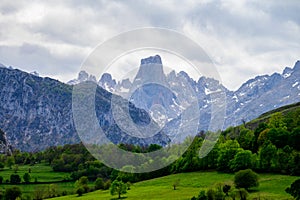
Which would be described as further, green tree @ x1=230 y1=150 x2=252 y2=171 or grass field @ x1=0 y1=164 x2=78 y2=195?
grass field @ x1=0 y1=164 x2=78 y2=195

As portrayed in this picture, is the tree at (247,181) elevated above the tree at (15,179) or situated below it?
below

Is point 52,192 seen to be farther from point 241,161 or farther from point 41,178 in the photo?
point 241,161

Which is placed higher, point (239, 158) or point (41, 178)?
point (41, 178)

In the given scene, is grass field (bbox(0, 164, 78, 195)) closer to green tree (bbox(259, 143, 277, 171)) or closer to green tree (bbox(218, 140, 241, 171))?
green tree (bbox(218, 140, 241, 171))

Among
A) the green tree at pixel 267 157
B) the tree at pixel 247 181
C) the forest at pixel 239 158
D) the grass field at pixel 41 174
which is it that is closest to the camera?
the tree at pixel 247 181

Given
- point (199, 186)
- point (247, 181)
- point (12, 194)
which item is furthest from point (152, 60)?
point (12, 194)

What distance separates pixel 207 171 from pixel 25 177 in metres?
65.2

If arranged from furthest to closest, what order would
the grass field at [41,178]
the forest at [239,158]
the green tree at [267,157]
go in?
the grass field at [41,178], the green tree at [267,157], the forest at [239,158]

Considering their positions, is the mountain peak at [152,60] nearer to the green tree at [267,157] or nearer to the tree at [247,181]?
the tree at [247,181]

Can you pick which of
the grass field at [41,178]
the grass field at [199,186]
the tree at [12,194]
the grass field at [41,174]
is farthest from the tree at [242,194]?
the grass field at [41,174]

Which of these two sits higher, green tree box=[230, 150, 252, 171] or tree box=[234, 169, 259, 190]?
green tree box=[230, 150, 252, 171]

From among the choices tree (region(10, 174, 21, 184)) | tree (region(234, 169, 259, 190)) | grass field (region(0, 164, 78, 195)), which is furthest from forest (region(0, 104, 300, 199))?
tree (region(234, 169, 259, 190))

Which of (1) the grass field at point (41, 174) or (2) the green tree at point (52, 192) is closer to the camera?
(2) the green tree at point (52, 192)

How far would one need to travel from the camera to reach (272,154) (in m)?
85.1
